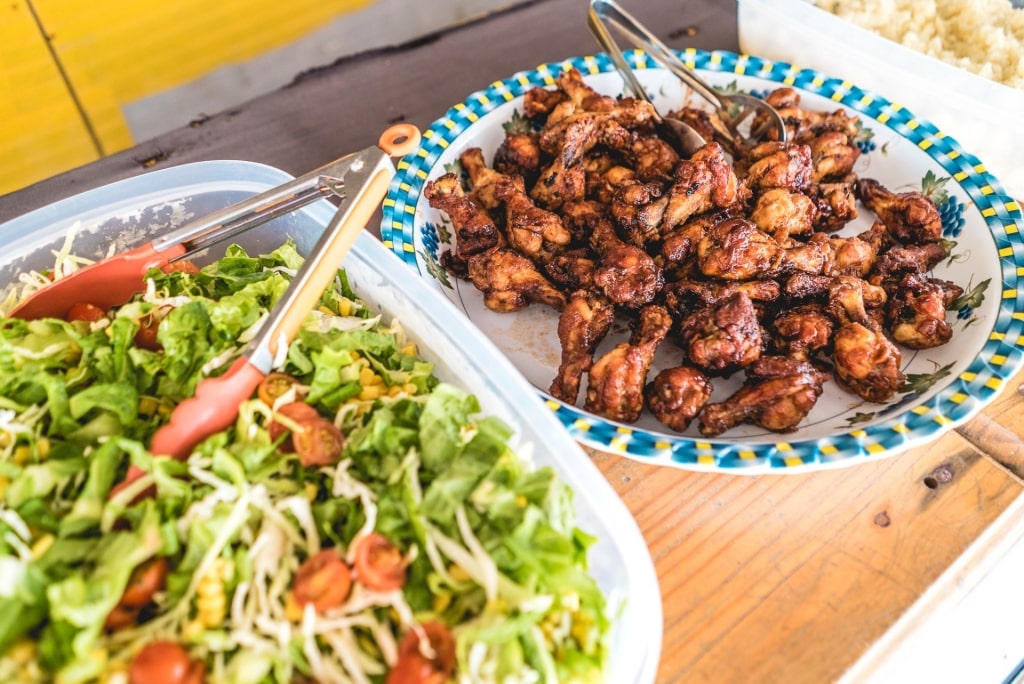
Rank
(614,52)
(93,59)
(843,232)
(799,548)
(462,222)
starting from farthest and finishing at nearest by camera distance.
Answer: (93,59) < (614,52) < (843,232) < (462,222) < (799,548)

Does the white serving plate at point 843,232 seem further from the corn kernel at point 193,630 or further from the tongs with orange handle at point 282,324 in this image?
the corn kernel at point 193,630

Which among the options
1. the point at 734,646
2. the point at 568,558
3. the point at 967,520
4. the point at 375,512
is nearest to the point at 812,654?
the point at 734,646

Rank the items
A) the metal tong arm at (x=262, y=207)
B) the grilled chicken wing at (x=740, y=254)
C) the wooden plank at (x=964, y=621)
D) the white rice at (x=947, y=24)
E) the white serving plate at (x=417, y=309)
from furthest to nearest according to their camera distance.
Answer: the white rice at (x=947, y=24), the grilled chicken wing at (x=740, y=254), the metal tong arm at (x=262, y=207), the wooden plank at (x=964, y=621), the white serving plate at (x=417, y=309)

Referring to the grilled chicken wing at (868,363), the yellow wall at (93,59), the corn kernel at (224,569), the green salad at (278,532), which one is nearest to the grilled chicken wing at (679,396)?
the grilled chicken wing at (868,363)

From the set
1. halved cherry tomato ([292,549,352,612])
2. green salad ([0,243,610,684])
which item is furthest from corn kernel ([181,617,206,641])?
halved cherry tomato ([292,549,352,612])

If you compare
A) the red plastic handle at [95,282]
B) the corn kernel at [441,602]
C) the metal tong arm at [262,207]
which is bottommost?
the corn kernel at [441,602]

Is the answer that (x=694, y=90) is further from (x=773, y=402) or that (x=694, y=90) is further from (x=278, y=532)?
(x=278, y=532)

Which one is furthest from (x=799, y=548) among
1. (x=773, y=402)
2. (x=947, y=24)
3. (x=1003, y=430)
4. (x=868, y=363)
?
(x=947, y=24)
